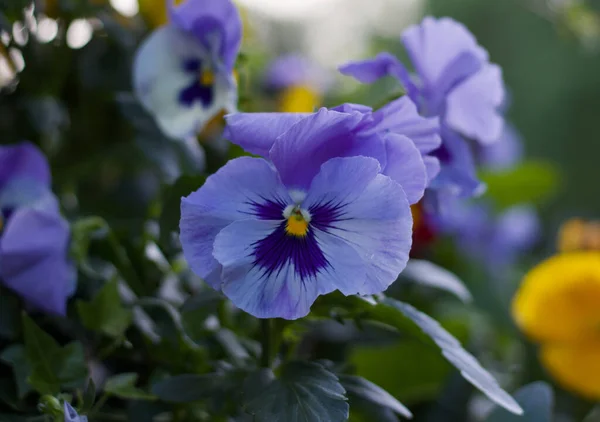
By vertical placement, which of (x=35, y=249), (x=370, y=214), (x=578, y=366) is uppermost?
(x=370, y=214)

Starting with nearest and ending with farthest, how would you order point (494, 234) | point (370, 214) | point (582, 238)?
point (370, 214) < point (582, 238) < point (494, 234)

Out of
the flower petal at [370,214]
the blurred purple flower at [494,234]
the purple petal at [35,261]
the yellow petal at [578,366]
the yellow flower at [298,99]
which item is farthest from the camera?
the blurred purple flower at [494,234]

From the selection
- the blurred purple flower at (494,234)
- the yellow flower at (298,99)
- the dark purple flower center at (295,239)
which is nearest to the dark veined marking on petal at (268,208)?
the dark purple flower center at (295,239)

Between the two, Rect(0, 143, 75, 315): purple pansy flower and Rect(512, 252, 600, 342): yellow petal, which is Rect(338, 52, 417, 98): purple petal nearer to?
Rect(0, 143, 75, 315): purple pansy flower

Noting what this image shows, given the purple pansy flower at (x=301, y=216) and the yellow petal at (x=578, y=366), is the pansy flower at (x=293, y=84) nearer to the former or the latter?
the yellow petal at (x=578, y=366)

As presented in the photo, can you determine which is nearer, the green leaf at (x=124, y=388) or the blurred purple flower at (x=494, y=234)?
the green leaf at (x=124, y=388)

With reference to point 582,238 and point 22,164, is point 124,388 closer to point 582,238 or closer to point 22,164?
point 22,164

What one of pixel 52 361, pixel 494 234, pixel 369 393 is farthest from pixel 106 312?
pixel 494 234

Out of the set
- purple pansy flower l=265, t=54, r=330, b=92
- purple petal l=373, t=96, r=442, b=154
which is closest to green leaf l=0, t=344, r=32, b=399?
purple petal l=373, t=96, r=442, b=154
